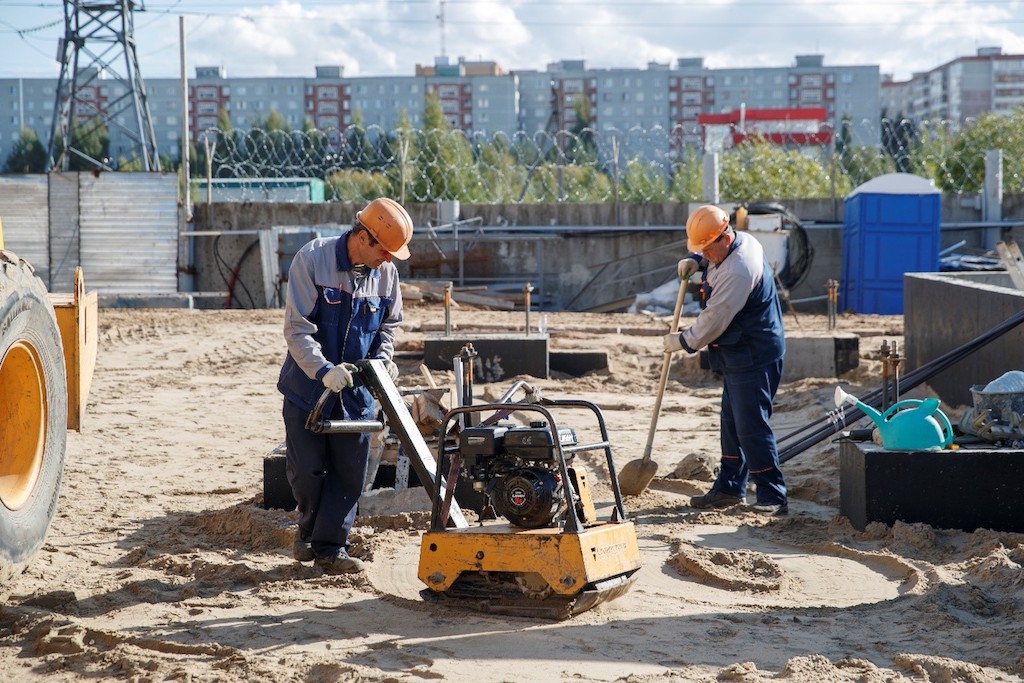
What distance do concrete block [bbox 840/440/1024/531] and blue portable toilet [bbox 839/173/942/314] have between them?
1395 cm

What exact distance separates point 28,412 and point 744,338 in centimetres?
396

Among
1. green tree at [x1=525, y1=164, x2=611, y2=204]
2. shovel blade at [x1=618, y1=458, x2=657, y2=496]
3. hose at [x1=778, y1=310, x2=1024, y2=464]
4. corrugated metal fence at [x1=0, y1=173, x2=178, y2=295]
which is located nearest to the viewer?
shovel blade at [x1=618, y1=458, x2=657, y2=496]

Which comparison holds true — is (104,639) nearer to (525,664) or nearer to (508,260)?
(525,664)

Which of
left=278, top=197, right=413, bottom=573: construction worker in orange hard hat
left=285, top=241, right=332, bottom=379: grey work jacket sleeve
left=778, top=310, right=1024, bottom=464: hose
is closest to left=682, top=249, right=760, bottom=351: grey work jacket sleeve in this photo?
left=778, top=310, right=1024, bottom=464: hose

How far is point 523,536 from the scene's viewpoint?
4.59 metres

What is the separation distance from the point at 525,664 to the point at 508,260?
684 inches

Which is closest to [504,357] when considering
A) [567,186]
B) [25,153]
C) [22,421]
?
[22,421]

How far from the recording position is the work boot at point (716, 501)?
7000 millimetres

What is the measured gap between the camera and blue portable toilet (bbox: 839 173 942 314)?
1944 centimetres

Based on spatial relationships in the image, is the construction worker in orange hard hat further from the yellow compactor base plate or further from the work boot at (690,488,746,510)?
the work boot at (690,488,746,510)

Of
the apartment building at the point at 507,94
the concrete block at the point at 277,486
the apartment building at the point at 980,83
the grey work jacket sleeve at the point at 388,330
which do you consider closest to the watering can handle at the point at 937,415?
the grey work jacket sleeve at the point at 388,330

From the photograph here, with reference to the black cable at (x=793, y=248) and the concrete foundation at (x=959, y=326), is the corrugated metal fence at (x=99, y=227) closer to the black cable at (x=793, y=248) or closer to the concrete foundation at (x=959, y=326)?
the black cable at (x=793, y=248)

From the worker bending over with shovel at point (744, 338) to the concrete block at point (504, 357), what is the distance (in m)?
5.13

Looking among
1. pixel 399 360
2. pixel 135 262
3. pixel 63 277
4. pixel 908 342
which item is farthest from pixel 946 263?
pixel 63 277
